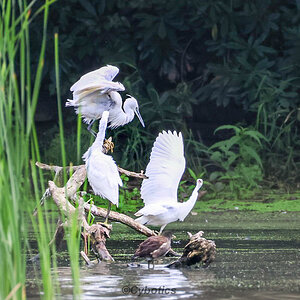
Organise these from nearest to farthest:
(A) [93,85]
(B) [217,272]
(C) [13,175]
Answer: (C) [13,175], (B) [217,272], (A) [93,85]

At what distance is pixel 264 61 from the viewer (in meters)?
10.6

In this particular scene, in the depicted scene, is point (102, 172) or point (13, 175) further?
point (102, 172)

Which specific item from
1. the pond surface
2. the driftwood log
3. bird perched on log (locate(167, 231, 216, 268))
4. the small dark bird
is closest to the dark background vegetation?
the pond surface

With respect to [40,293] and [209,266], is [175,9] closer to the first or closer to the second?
[209,266]

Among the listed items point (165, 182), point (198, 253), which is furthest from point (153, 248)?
point (165, 182)

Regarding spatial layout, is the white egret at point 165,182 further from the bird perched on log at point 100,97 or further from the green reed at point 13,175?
the green reed at point 13,175

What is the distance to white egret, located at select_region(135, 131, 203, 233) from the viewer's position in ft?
20.5

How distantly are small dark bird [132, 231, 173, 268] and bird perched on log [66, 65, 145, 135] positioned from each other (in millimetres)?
2308

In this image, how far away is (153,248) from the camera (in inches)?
227

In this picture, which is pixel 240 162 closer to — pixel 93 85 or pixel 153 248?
pixel 93 85

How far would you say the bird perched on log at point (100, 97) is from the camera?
26.0 feet

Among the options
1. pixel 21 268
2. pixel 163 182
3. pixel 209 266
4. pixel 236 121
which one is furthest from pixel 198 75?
pixel 21 268

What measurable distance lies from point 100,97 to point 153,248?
285 cm

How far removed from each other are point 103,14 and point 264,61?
227 centimetres
